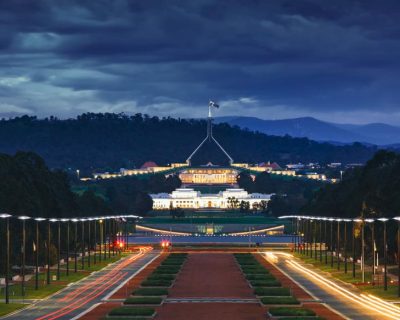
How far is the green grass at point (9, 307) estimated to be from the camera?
8144 centimetres

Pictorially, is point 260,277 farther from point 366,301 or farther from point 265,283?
point 366,301

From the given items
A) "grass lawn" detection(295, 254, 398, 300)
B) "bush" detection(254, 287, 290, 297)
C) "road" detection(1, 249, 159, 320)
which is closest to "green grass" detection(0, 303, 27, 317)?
"road" detection(1, 249, 159, 320)

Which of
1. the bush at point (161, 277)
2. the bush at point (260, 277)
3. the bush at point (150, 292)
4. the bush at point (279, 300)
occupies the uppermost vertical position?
the bush at point (161, 277)

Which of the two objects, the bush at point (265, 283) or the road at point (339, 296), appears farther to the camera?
the bush at point (265, 283)

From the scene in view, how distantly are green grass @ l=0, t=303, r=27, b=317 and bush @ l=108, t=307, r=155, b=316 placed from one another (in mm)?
7122

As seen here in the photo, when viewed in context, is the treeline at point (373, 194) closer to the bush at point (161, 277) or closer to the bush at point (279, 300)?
the bush at point (161, 277)

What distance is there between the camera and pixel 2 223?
11781 centimetres

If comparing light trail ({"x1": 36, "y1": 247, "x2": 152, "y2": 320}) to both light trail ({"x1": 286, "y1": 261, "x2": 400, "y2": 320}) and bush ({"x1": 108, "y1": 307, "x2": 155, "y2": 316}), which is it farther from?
light trail ({"x1": 286, "y1": 261, "x2": 400, "y2": 320})

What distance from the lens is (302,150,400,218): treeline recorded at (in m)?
134

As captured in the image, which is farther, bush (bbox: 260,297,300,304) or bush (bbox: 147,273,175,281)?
bush (bbox: 147,273,175,281)

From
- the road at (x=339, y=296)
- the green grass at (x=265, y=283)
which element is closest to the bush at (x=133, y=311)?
the road at (x=339, y=296)

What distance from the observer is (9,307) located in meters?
84.8

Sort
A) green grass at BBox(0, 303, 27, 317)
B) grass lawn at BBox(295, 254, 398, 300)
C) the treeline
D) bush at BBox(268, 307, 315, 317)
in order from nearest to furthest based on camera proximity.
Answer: bush at BBox(268, 307, 315, 317) < green grass at BBox(0, 303, 27, 317) < grass lawn at BBox(295, 254, 398, 300) < the treeline

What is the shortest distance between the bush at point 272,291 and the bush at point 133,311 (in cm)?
1494
